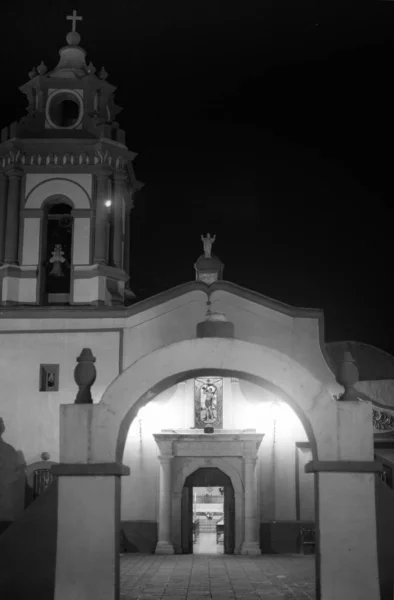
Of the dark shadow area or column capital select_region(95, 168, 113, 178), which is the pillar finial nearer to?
the dark shadow area

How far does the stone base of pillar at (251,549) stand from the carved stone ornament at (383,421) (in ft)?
14.3

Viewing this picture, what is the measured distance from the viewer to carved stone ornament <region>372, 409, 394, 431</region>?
20.7 m

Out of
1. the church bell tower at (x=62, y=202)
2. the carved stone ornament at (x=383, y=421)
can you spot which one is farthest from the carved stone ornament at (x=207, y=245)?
the carved stone ornament at (x=383, y=421)

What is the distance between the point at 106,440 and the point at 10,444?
36.9ft

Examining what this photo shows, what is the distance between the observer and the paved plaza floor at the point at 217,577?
12.8m

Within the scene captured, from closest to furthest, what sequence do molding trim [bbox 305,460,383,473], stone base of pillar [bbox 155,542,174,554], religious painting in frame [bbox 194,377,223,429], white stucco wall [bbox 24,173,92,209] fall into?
molding trim [bbox 305,460,383,473] < stone base of pillar [bbox 155,542,174,554] < religious painting in frame [bbox 194,377,223,429] < white stucco wall [bbox 24,173,92,209]

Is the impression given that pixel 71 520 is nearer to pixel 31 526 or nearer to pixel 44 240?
pixel 31 526

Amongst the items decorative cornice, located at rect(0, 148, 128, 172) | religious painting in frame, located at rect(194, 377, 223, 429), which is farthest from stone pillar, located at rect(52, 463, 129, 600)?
decorative cornice, located at rect(0, 148, 128, 172)

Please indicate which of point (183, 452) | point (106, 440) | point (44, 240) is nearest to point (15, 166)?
point (44, 240)

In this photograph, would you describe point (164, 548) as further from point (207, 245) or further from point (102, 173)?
point (102, 173)

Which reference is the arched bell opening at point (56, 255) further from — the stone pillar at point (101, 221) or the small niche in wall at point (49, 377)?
the small niche in wall at point (49, 377)

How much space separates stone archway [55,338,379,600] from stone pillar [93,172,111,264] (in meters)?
11.4

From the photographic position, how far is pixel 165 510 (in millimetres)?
20703

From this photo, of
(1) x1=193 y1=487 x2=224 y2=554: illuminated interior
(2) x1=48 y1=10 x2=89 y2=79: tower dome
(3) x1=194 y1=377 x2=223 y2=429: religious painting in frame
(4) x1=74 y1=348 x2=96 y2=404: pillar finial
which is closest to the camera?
(4) x1=74 y1=348 x2=96 y2=404: pillar finial
